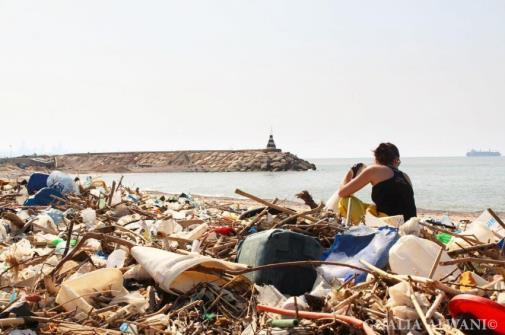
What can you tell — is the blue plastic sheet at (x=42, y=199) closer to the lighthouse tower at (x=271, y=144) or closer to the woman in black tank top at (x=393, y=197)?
the woman in black tank top at (x=393, y=197)

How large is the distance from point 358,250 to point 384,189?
161 cm

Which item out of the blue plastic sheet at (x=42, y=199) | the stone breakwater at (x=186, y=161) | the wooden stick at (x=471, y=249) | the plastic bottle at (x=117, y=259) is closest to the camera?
the wooden stick at (x=471, y=249)

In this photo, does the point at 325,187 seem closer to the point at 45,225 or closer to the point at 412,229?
the point at 45,225

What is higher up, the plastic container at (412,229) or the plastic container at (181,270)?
the plastic container at (412,229)

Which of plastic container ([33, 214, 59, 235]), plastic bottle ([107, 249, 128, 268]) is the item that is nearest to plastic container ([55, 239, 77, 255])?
plastic bottle ([107, 249, 128, 268])

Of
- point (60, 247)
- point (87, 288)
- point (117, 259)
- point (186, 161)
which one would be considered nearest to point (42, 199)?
point (60, 247)

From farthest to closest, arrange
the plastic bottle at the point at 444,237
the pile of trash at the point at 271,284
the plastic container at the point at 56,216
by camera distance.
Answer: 1. the plastic container at the point at 56,216
2. the plastic bottle at the point at 444,237
3. the pile of trash at the point at 271,284

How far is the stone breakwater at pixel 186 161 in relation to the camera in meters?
69.6

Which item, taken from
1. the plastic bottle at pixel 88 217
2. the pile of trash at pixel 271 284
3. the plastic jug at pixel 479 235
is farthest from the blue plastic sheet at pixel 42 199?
the plastic jug at pixel 479 235

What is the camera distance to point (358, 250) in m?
3.22

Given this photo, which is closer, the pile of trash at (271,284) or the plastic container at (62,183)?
the pile of trash at (271,284)

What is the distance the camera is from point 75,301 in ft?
8.93

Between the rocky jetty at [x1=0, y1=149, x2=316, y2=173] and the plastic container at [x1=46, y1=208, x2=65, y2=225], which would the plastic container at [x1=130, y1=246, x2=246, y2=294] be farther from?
the rocky jetty at [x1=0, y1=149, x2=316, y2=173]

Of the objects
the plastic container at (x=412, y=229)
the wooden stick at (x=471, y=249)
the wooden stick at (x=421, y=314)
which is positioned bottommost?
the wooden stick at (x=421, y=314)
